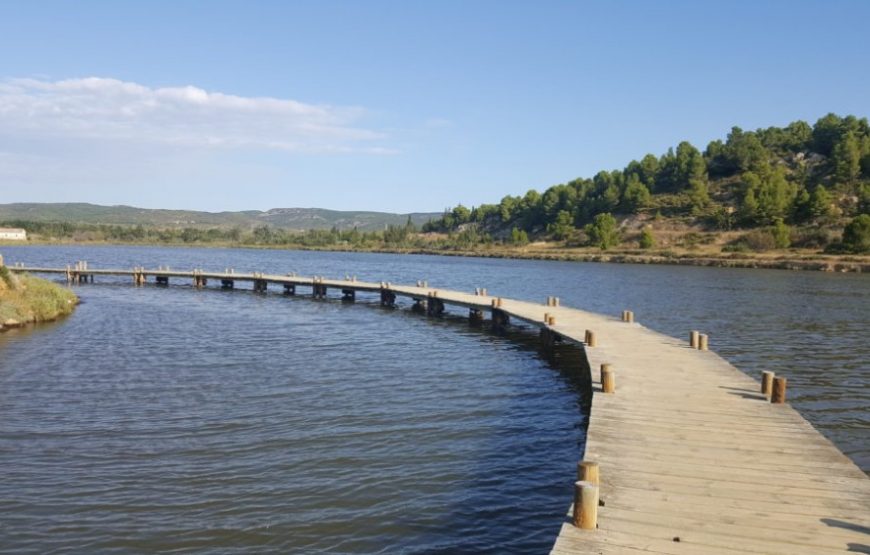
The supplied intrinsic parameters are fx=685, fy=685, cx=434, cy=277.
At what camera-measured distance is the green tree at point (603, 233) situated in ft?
417

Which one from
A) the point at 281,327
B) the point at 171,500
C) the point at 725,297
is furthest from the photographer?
the point at 725,297

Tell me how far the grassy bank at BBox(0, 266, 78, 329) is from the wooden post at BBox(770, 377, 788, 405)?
2993 centimetres

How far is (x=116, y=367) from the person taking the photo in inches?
864

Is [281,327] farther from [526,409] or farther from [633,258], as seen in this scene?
[633,258]

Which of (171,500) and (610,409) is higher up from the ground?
(610,409)

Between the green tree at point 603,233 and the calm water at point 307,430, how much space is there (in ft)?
309

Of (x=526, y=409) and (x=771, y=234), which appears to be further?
(x=771, y=234)

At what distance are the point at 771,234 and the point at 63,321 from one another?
102m

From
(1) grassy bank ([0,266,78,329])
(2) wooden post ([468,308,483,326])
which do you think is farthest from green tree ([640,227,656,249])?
(1) grassy bank ([0,266,78,329])

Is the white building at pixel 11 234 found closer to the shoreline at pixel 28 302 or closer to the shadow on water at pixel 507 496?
the shoreline at pixel 28 302

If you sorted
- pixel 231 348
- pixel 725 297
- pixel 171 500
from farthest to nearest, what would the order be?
1. pixel 725 297
2. pixel 231 348
3. pixel 171 500

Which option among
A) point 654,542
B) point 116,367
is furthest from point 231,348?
point 654,542

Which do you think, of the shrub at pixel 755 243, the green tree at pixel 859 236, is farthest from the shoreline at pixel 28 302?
the shrub at pixel 755 243

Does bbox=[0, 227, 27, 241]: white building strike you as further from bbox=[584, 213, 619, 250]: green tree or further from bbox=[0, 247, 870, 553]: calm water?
bbox=[0, 247, 870, 553]: calm water
